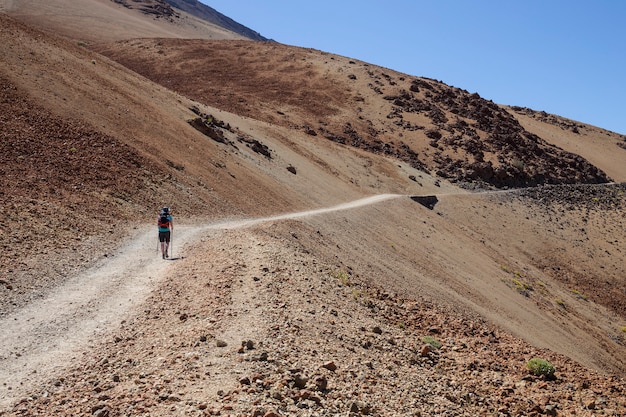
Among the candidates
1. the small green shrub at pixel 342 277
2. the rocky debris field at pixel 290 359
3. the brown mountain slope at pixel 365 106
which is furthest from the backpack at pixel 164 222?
the brown mountain slope at pixel 365 106

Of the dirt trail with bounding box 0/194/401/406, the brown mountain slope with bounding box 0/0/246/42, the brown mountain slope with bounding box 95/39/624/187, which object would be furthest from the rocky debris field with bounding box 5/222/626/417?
the brown mountain slope with bounding box 0/0/246/42

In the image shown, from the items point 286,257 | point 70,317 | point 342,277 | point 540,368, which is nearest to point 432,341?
point 540,368

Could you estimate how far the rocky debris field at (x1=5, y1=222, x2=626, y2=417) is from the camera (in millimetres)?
7324

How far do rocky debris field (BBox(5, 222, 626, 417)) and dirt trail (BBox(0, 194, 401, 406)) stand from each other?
1.31ft

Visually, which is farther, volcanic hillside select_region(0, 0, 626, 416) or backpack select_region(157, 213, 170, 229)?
backpack select_region(157, 213, 170, 229)

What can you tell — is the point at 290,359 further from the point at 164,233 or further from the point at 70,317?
the point at 164,233

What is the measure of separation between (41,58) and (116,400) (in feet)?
93.9

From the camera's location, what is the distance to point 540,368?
12.4 metres

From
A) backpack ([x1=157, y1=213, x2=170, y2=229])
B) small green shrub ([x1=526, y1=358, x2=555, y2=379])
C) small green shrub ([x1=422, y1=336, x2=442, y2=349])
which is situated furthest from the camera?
backpack ([x1=157, y1=213, x2=170, y2=229])

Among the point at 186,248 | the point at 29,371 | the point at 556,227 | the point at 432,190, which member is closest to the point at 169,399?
the point at 29,371

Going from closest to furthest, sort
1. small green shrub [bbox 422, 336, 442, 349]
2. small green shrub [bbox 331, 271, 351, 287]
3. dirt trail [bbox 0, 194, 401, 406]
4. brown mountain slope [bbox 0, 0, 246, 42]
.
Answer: dirt trail [bbox 0, 194, 401, 406] → small green shrub [bbox 422, 336, 442, 349] → small green shrub [bbox 331, 271, 351, 287] → brown mountain slope [bbox 0, 0, 246, 42]

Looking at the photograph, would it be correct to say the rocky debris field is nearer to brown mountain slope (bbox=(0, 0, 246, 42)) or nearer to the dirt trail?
the dirt trail

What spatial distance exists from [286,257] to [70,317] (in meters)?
5.71

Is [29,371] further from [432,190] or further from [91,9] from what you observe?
[91,9]
